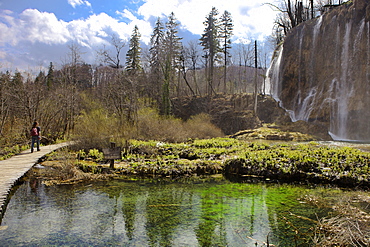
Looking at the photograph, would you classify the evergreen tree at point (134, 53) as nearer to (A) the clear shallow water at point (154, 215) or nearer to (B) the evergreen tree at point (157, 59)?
(B) the evergreen tree at point (157, 59)

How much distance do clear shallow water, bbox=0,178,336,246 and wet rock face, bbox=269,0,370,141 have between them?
857 inches

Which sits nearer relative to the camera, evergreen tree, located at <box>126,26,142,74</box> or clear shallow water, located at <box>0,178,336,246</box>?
clear shallow water, located at <box>0,178,336,246</box>

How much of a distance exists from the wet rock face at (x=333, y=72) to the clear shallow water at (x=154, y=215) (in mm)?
21759

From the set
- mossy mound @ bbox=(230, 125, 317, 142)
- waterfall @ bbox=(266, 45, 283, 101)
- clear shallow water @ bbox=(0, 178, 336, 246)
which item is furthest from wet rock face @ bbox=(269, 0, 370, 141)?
clear shallow water @ bbox=(0, 178, 336, 246)

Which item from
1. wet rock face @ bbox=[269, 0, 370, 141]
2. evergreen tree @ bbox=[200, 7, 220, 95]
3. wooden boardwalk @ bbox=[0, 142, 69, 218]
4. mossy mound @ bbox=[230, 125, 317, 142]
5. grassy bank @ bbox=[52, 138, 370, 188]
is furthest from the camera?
evergreen tree @ bbox=[200, 7, 220, 95]

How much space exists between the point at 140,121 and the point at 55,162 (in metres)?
9.22

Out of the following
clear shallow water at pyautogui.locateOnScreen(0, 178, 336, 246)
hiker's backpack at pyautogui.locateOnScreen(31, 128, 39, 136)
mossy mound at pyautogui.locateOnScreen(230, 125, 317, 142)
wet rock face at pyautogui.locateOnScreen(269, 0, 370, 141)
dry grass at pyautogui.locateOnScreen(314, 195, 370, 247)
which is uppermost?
wet rock face at pyautogui.locateOnScreen(269, 0, 370, 141)

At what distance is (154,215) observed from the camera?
253 inches

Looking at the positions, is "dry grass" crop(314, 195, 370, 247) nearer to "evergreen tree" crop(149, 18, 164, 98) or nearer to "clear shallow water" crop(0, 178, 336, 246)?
"clear shallow water" crop(0, 178, 336, 246)

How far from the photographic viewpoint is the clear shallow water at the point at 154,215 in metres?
5.15

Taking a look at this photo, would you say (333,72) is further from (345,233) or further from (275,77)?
(345,233)

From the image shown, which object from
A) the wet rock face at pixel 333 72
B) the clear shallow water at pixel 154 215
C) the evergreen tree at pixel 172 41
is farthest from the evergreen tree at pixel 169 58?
the clear shallow water at pixel 154 215

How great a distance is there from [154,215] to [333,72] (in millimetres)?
29670

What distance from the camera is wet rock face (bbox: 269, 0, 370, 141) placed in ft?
85.3
